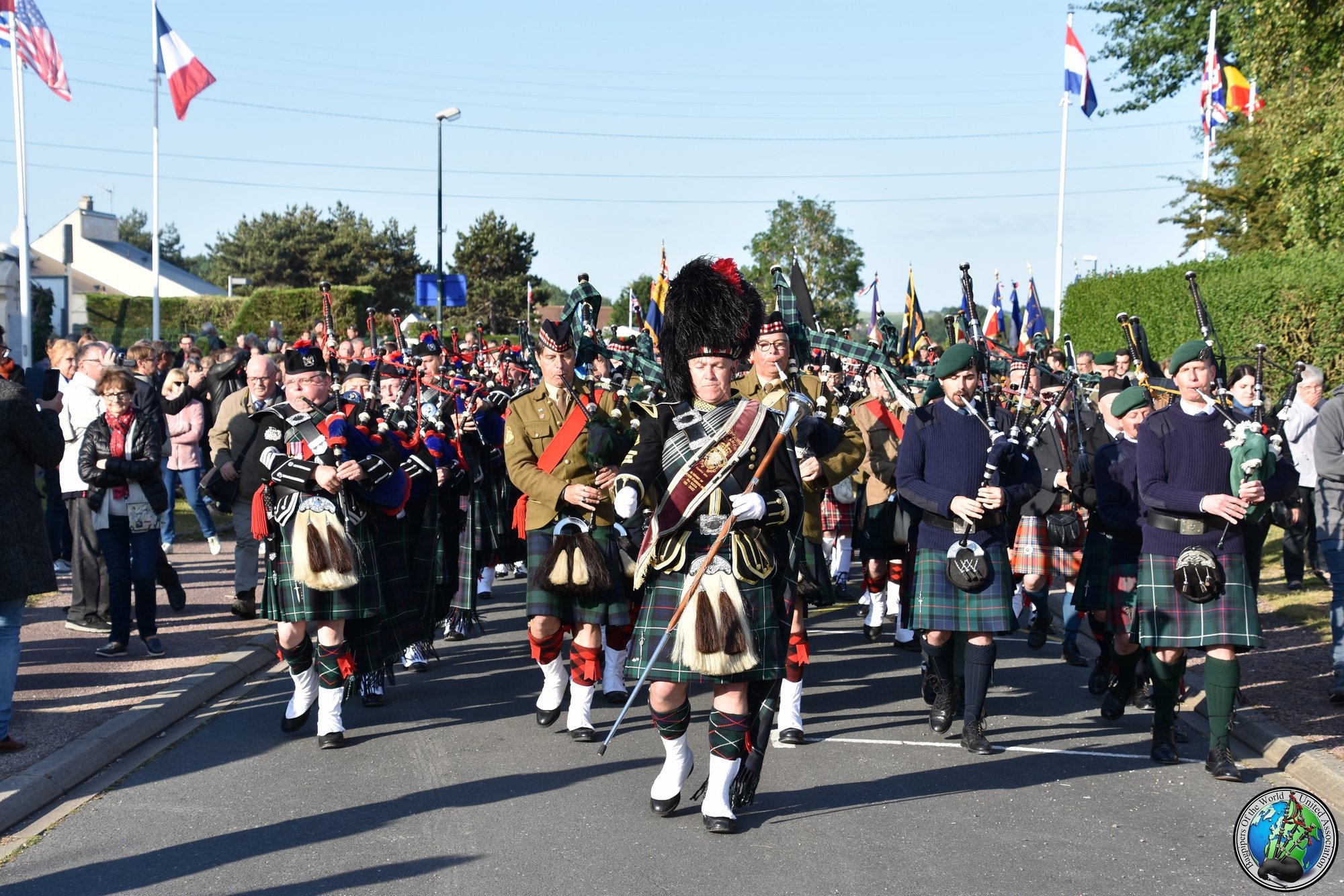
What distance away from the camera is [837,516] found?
32.9 ft

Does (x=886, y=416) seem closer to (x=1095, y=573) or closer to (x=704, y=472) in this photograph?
(x=1095, y=573)

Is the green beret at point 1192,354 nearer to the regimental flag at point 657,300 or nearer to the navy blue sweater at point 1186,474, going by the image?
the navy blue sweater at point 1186,474

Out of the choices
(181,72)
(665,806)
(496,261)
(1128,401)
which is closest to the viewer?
(665,806)

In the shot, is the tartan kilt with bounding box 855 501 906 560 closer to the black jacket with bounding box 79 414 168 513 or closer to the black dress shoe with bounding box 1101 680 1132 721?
the black dress shoe with bounding box 1101 680 1132 721

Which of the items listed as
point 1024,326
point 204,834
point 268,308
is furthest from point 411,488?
point 268,308

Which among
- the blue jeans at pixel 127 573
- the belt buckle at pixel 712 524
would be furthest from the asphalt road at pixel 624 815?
the blue jeans at pixel 127 573

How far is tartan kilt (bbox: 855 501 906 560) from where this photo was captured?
8297mm

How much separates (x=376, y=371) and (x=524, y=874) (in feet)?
14.0

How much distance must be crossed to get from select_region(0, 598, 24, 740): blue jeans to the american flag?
16.9 meters

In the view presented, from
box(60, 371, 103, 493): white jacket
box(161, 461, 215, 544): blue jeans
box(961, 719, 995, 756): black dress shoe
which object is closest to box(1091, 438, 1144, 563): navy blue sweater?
box(961, 719, 995, 756): black dress shoe

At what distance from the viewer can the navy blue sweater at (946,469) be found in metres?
5.98

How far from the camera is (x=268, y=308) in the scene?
1481 inches

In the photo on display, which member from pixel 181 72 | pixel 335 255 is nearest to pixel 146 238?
pixel 335 255

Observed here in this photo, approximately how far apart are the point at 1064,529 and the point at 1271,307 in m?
8.99
